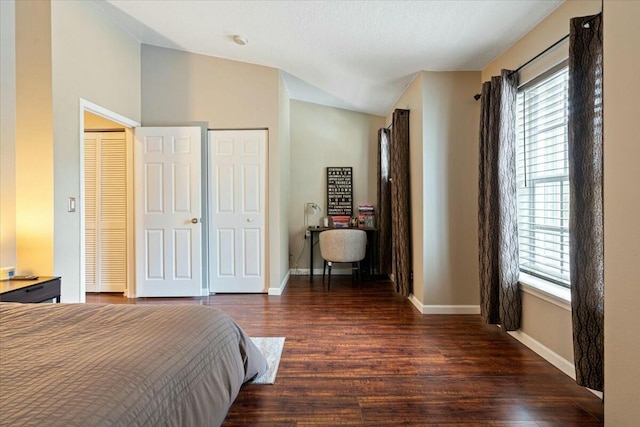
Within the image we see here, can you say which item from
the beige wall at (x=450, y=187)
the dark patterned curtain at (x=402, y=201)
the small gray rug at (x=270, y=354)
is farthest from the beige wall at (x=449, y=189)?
the small gray rug at (x=270, y=354)

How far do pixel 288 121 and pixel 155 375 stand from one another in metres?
4.69

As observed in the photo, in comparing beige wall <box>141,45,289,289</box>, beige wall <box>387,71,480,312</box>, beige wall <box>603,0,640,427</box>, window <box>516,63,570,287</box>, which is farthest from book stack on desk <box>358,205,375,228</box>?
beige wall <box>603,0,640,427</box>

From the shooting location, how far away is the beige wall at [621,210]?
1.27 m

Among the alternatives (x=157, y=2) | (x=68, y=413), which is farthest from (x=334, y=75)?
(x=68, y=413)

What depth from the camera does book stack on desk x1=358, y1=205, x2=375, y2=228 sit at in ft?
17.8

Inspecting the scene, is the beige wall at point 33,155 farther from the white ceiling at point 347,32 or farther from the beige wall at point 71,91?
the white ceiling at point 347,32

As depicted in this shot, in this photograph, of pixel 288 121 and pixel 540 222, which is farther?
pixel 288 121

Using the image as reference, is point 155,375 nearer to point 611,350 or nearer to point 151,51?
point 611,350

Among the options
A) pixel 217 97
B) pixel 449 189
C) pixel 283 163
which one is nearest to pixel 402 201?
pixel 449 189

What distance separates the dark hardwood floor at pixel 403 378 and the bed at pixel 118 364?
1.29 ft

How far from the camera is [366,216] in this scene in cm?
547

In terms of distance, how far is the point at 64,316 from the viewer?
1595 mm

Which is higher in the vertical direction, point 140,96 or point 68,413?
point 140,96

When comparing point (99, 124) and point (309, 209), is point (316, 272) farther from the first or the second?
point (99, 124)
